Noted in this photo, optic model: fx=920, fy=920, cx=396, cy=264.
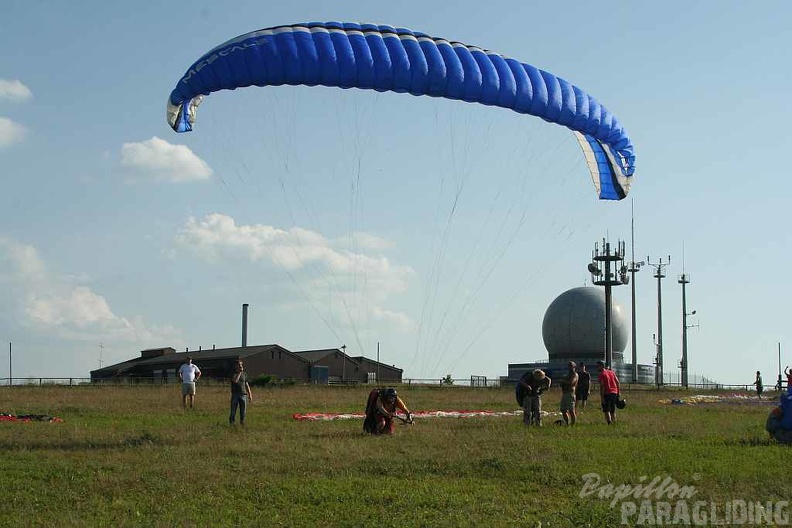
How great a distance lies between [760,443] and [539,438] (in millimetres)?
3436

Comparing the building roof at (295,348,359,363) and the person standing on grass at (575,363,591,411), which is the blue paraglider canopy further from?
the building roof at (295,348,359,363)

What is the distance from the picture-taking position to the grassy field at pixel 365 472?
9.72 metres

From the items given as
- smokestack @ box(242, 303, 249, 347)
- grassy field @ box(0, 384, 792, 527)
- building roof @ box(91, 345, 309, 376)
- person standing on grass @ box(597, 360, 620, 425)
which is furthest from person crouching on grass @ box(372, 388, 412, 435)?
smokestack @ box(242, 303, 249, 347)

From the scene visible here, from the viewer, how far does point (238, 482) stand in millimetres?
11312

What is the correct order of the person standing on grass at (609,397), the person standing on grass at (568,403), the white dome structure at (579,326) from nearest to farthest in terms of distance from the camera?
1. the person standing on grass at (568,403)
2. the person standing on grass at (609,397)
3. the white dome structure at (579,326)

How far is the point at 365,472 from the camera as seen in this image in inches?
476

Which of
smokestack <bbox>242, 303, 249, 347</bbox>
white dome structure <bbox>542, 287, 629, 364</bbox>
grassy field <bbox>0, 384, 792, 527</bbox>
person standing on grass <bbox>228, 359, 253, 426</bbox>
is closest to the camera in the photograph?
grassy field <bbox>0, 384, 792, 527</bbox>

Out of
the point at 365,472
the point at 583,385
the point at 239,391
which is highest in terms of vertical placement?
the point at 239,391

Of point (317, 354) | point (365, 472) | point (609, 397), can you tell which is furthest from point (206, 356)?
point (365, 472)

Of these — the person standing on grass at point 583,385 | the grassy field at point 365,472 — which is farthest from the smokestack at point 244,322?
the grassy field at point 365,472

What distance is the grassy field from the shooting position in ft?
31.9

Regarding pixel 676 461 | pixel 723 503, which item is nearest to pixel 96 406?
pixel 676 461

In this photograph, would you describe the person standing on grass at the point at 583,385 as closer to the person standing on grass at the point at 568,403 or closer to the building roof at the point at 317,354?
the person standing on grass at the point at 568,403

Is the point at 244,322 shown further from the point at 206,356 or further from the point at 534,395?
the point at 534,395
